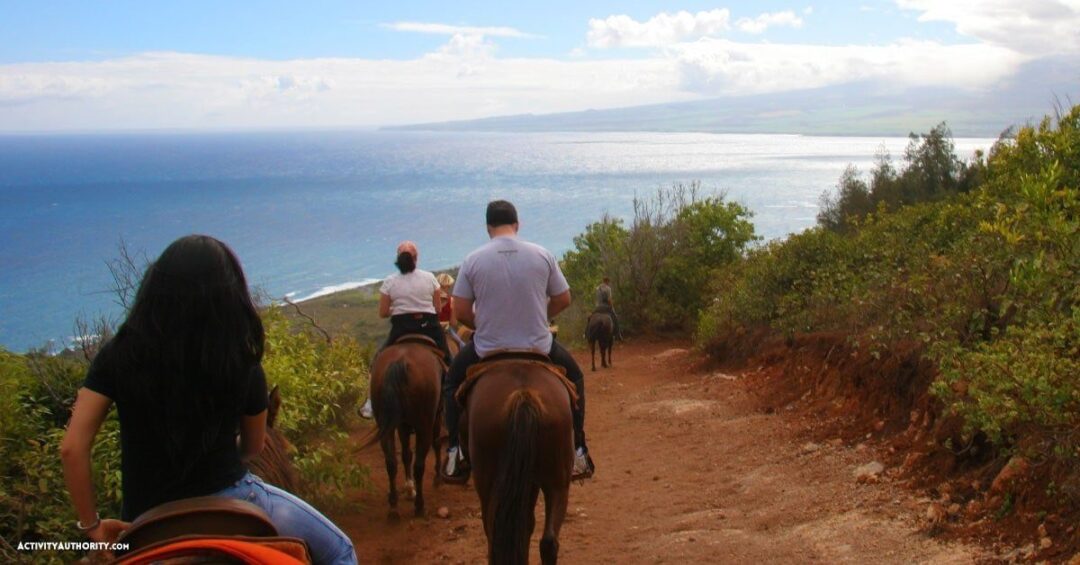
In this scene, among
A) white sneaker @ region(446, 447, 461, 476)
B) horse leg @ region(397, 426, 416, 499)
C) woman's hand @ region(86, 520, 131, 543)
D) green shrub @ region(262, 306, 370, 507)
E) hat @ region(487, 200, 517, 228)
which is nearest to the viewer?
woman's hand @ region(86, 520, 131, 543)

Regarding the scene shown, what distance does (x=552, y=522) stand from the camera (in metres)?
5.98

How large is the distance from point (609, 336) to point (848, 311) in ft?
30.0

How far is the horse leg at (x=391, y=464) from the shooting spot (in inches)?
346

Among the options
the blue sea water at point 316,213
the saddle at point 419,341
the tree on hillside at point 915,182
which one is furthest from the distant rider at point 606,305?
the blue sea water at point 316,213

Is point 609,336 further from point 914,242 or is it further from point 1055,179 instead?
point 1055,179

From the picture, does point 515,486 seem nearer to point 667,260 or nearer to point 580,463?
point 580,463

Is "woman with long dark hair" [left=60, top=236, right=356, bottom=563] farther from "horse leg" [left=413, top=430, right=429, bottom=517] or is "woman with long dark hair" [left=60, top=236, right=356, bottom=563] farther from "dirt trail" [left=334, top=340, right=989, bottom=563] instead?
"horse leg" [left=413, top=430, right=429, bottom=517]

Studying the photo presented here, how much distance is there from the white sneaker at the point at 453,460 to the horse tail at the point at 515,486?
1409 millimetres

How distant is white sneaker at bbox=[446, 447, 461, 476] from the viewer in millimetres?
7005

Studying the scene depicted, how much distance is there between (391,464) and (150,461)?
585cm

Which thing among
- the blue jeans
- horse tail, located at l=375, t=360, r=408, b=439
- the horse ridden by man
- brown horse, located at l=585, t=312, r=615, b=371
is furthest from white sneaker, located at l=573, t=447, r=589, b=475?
brown horse, located at l=585, t=312, r=615, b=371

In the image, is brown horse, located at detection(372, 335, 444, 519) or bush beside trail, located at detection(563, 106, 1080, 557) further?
brown horse, located at detection(372, 335, 444, 519)

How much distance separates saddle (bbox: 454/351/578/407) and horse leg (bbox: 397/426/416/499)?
2.96 meters

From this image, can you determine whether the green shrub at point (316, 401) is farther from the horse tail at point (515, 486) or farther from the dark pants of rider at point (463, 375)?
the horse tail at point (515, 486)
